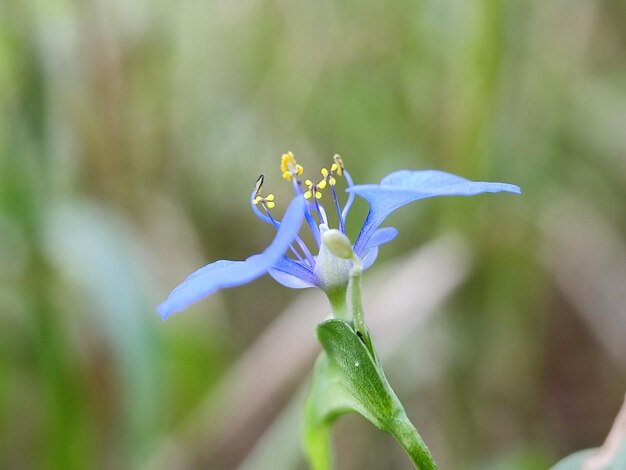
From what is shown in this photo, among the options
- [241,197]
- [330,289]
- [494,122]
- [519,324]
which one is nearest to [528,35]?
[494,122]

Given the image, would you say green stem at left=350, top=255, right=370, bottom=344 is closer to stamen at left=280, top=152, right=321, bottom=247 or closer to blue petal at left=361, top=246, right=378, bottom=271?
blue petal at left=361, top=246, right=378, bottom=271

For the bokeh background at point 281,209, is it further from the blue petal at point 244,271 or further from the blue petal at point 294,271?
the blue petal at point 244,271

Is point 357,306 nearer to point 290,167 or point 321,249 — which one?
point 321,249

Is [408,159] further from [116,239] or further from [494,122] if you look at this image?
[116,239]

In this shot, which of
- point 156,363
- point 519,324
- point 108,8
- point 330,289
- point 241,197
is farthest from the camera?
point 241,197

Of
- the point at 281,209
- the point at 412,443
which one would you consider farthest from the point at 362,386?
the point at 281,209

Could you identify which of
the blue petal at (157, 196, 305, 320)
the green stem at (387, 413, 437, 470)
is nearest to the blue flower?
the blue petal at (157, 196, 305, 320)
